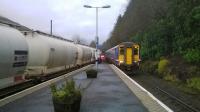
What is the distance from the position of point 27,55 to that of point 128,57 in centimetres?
2148

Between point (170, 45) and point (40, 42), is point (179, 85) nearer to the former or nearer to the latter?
point (40, 42)

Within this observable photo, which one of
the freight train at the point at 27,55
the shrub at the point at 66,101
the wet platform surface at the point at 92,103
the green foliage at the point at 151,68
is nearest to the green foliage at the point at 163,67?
the green foliage at the point at 151,68

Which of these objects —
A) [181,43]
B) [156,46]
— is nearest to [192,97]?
[181,43]

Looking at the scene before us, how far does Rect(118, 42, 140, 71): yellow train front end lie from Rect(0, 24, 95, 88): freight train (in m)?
5.26

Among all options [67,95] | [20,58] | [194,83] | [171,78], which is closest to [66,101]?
[67,95]

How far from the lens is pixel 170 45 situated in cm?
4084

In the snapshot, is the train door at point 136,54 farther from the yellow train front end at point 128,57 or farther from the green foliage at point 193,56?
the green foliage at point 193,56

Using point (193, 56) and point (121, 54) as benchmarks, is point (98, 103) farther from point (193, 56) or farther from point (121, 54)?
point (121, 54)

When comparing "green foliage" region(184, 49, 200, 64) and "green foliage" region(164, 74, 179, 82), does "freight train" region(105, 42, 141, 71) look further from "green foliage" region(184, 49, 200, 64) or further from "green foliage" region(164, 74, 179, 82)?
"green foliage" region(184, 49, 200, 64)

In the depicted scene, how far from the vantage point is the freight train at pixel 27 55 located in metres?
15.4

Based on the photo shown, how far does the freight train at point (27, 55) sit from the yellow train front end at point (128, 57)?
5.26m

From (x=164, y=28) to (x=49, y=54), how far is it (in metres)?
19.4

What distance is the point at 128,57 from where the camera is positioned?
39.2 metres

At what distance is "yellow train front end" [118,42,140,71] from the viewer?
38.5m
